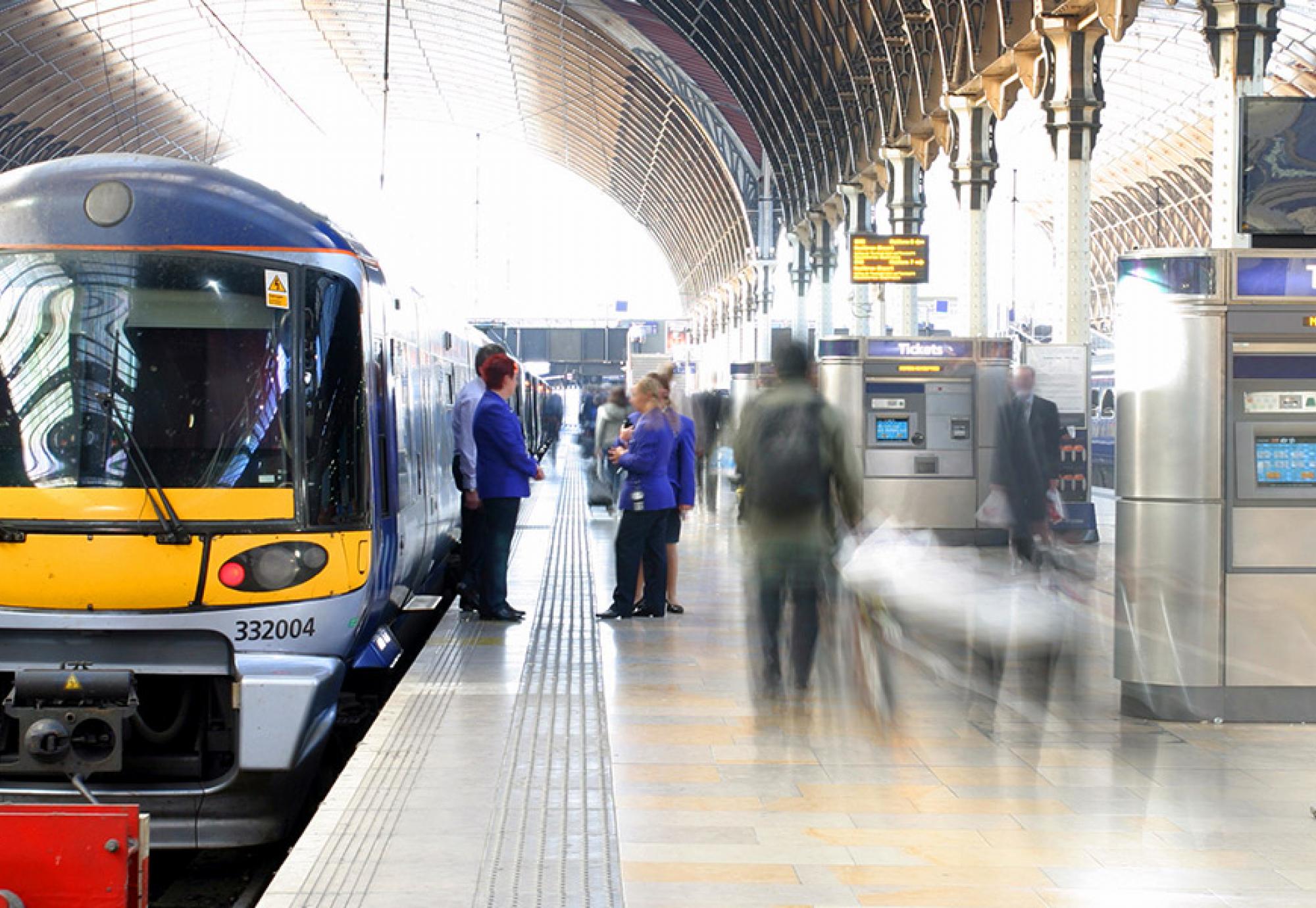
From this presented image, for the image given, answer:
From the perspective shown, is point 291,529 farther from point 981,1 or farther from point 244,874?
point 981,1

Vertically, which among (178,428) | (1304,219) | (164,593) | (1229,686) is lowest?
(1229,686)

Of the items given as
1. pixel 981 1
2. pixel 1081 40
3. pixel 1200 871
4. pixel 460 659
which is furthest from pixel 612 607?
pixel 981 1

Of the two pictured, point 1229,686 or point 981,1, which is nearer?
point 1229,686

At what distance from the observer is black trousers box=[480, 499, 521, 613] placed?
11734 mm

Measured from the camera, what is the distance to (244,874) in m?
7.47

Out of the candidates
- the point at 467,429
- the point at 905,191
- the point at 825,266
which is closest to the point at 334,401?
the point at 467,429

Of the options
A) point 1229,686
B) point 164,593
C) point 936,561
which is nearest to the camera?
point 164,593

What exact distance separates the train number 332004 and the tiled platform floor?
22.7 inches

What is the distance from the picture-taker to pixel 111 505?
756 centimetres

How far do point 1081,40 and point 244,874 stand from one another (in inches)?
737

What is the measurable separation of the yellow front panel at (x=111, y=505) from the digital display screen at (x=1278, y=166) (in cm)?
494

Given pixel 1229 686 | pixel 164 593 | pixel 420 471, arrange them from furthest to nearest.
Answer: pixel 420 471 < pixel 1229 686 < pixel 164 593

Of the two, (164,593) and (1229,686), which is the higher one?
(164,593)

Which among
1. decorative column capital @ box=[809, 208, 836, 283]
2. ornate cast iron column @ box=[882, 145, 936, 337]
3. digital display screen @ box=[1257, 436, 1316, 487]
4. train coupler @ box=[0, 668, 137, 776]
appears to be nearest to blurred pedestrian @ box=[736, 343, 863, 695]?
digital display screen @ box=[1257, 436, 1316, 487]
